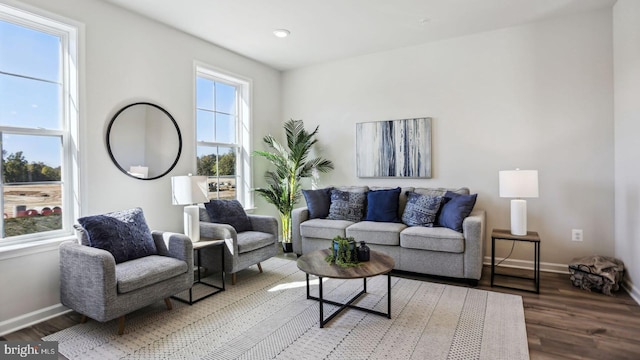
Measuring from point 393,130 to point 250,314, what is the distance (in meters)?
2.88

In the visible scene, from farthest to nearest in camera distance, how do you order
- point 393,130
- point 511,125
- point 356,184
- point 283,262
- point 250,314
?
point 356,184 < point 393,130 < point 283,262 < point 511,125 < point 250,314

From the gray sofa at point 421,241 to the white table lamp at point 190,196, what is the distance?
4.49 ft

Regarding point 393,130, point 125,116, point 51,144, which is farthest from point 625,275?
point 51,144

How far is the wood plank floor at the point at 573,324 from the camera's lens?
6.70 feet

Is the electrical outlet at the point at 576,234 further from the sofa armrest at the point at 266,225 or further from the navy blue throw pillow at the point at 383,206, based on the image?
the sofa armrest at the point at 266,225

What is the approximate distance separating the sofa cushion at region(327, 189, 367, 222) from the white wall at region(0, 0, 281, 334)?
179cm

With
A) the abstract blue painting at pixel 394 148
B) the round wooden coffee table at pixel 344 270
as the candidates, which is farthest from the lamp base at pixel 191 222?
the abstract blue painting at pixel 394 148

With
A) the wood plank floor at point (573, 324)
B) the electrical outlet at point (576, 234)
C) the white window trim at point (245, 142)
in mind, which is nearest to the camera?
the wood plank floor at point (573, 324)

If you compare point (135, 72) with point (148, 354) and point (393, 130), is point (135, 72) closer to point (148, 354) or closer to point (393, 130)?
point (148, 354)

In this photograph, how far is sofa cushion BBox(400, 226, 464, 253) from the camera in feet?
10.4

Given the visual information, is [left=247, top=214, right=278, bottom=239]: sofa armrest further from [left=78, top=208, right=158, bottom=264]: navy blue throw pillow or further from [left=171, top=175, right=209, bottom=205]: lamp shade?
[left=78, top=208, right=158, bottom=264]: navy blue throw pillow

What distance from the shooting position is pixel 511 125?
3.74 metres

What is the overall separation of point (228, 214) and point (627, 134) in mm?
3887

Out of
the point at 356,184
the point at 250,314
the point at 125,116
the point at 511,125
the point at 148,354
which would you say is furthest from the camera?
the point at 356,184
